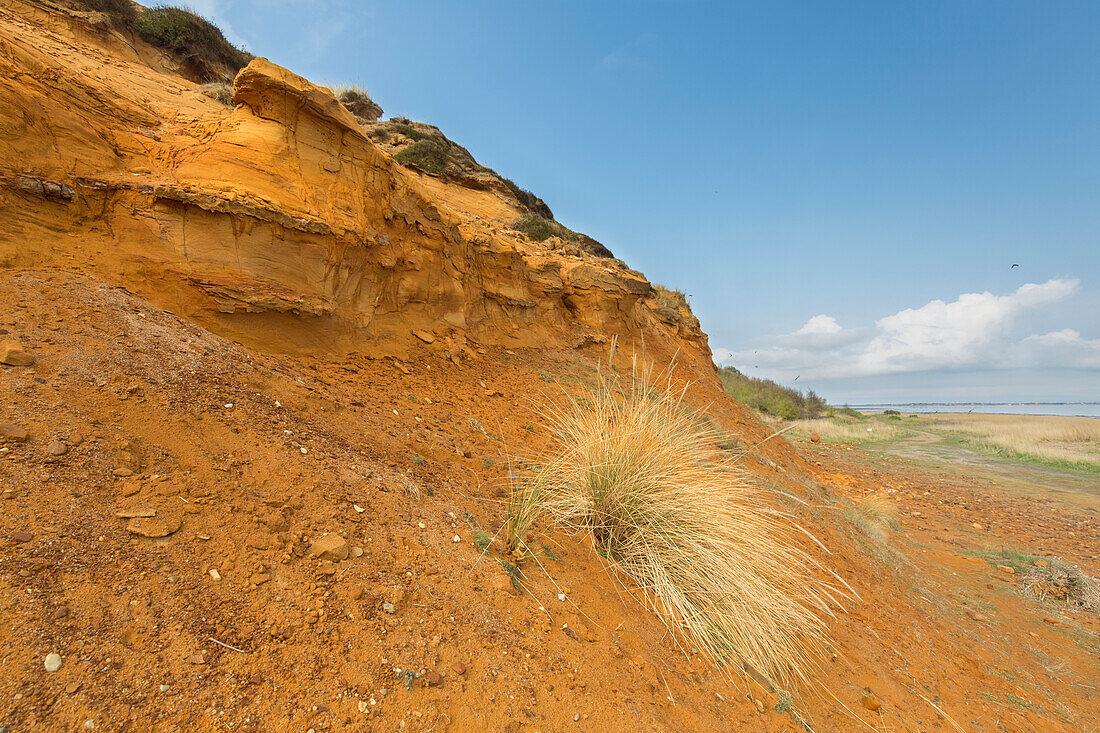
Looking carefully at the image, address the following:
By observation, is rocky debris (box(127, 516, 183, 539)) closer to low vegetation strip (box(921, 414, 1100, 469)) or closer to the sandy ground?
the sandy ground

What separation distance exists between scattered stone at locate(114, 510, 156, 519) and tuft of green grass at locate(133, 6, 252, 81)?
10669 millimetres

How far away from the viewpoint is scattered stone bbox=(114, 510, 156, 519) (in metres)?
1.67

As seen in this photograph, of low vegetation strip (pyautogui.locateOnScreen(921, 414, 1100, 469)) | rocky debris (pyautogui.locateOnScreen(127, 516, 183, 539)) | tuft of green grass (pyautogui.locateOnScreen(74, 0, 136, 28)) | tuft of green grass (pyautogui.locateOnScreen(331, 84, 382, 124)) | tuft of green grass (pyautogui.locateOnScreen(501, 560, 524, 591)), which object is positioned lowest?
tuft of green grass (pyautogui.locateOnScreen(501, 560, 524, 591))

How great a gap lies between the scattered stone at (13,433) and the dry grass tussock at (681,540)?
2212mm

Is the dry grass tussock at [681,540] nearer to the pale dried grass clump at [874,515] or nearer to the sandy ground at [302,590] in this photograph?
the sandy ground at [302,590]

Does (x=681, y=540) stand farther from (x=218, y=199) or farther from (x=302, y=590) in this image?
(x=218, y=199)

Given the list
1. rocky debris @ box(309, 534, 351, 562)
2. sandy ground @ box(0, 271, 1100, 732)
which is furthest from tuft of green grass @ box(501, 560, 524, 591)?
rocky debris @ box(309, 534, 351, 562)

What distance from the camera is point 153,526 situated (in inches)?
66.5

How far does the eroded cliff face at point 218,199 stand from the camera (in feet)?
10.6

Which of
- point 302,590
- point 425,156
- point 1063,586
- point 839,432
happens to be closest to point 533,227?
point 425,156

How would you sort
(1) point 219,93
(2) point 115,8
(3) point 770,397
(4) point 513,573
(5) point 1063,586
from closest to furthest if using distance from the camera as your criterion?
(4) point 513,573 < (1) point 219,93 < (5) point 1063,586 < (2) point 115,8 < (3) point 770,397

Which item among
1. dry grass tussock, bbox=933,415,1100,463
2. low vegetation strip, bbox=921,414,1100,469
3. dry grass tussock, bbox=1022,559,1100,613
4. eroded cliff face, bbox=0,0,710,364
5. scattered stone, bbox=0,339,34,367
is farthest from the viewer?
dry grass tussock, bbox=933,415,1100,463

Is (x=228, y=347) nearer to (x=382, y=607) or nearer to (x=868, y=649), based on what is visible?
(x=382, y=607)

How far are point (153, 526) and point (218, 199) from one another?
3.19 m
